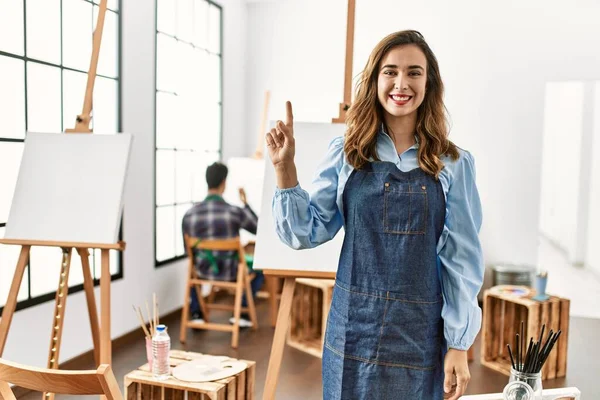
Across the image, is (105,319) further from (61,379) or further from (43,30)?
(43,30)

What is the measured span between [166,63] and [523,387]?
3.86 meters

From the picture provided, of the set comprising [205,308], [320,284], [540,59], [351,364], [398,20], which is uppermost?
[398,20]

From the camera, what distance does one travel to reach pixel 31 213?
9.25 feet

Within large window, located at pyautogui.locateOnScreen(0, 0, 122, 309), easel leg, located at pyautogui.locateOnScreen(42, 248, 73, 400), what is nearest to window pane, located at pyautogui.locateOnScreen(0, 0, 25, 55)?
large window, located at pyautogui.locateOnScreen(0, 0, 122, 309)

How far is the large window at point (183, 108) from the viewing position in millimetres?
4781

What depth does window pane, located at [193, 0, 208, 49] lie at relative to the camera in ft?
17.4

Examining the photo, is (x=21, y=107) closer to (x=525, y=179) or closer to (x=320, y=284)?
(x=320, y=284)

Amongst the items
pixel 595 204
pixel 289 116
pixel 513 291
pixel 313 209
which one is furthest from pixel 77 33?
pixel 595 204

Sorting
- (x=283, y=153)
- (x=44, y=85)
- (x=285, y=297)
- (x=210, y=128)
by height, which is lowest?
(x=285, y=297)

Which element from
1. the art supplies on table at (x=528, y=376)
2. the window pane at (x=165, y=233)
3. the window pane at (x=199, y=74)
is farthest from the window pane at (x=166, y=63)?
the art supplies on table at (x=528, y=376)

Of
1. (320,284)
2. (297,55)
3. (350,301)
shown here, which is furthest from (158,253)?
(350,301)

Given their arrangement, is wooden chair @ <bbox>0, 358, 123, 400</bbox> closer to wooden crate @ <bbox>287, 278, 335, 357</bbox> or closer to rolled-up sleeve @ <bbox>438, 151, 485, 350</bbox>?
rolled-up sleeve @ <bbox>438, 151, 485, 350</bbox>

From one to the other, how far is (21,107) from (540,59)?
407 centimetres

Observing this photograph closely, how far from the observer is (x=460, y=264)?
1.55m
